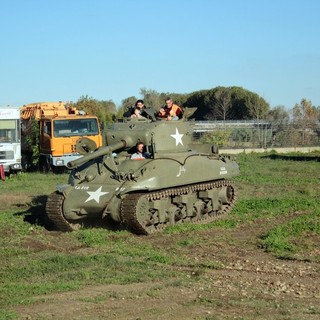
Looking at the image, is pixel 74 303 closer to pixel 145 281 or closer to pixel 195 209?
pixel 145 281

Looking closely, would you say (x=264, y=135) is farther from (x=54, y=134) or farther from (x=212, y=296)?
(x=212, y=296)

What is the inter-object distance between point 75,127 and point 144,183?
15.0 m

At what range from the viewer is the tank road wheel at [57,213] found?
14266 mm

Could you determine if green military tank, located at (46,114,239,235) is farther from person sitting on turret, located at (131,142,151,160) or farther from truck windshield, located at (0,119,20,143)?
truck windshield, located at (0,119,20,143)

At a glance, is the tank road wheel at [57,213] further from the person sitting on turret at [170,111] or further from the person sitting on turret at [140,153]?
the person sitting on turret at [170,111]

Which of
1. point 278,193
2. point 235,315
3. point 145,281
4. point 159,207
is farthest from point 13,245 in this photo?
point 278,193

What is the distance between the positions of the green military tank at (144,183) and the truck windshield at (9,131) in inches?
504

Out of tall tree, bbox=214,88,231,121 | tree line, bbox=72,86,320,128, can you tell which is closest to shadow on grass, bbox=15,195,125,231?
tree line, bbox=72,86,320,128

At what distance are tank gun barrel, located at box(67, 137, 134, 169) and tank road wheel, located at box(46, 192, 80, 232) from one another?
0.69m

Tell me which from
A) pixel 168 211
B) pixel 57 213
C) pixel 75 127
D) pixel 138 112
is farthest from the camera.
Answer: pixel 75 127

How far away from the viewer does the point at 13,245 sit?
1313 cm

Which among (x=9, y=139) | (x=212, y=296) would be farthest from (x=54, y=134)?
(x=212, y=296)

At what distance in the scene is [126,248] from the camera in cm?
1252

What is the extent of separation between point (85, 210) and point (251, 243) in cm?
336
